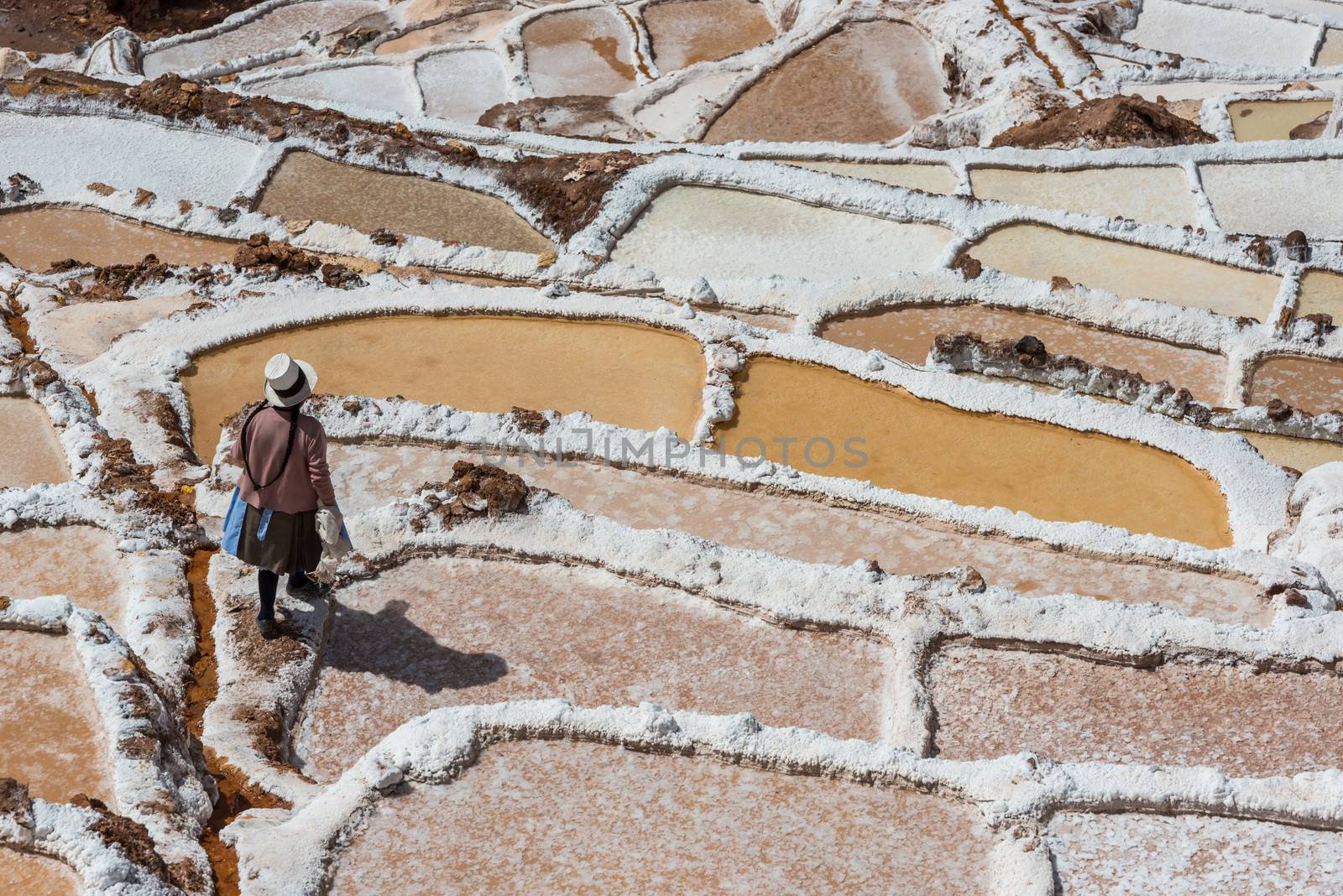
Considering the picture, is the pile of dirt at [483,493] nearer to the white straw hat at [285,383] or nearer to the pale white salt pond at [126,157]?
the white straw hat at [285,383]

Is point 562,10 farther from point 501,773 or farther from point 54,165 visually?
point 501,773

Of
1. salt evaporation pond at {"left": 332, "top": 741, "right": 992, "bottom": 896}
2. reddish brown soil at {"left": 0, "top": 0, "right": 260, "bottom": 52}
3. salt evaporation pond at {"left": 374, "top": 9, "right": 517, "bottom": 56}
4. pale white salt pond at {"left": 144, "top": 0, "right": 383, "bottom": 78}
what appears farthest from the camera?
reddish brown soil at {"left": 0, "top": 0, "right": 260, "bottom": 52}

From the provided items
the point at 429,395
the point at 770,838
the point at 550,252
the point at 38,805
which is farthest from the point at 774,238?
the point at 38,805

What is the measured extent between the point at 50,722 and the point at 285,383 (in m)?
1.81

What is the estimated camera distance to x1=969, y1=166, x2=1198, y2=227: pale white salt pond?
44.0ft

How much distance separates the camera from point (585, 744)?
20.1 ft

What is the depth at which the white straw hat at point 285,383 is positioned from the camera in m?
6.17

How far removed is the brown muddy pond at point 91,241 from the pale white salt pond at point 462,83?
7.53m

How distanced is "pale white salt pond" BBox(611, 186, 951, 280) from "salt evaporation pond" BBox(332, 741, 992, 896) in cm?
617

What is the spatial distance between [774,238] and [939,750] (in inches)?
253

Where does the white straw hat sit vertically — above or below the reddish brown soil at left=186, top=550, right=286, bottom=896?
above

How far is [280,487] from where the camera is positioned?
6410 mm

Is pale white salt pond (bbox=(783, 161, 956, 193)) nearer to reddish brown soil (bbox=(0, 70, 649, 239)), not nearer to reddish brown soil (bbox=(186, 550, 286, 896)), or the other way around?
reddish brown soil (bbox=(0, 70, 649, 239))

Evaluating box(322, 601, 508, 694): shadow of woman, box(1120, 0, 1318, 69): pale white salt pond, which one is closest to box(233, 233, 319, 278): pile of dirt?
box(322, 601, 508, 694): shadow of woman
